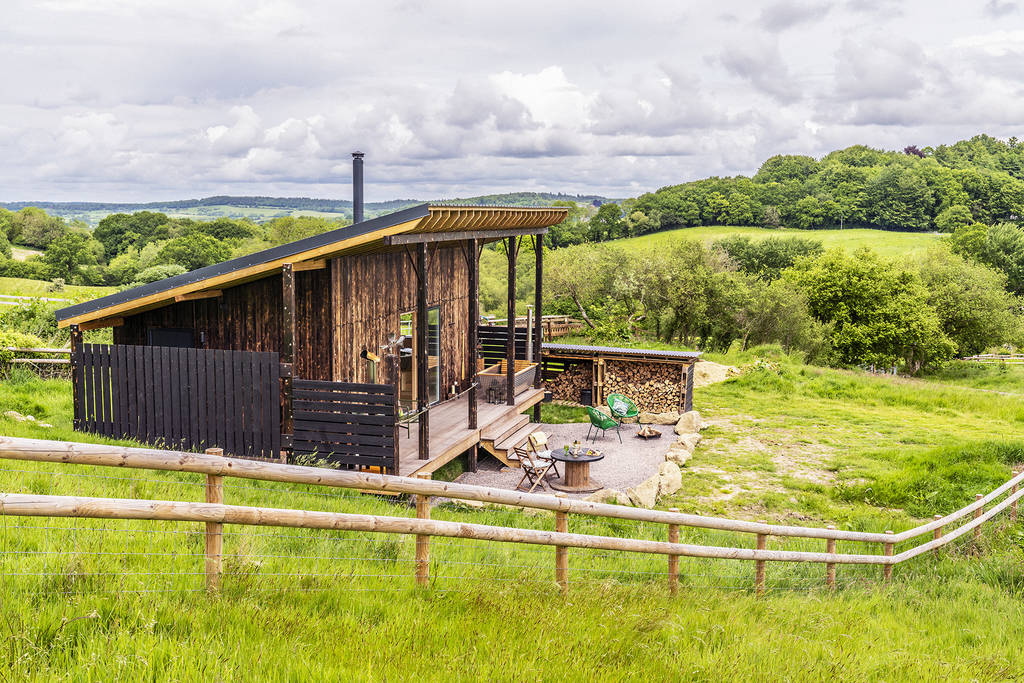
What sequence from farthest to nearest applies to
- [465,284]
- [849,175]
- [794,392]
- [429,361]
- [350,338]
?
[849,175] → [794,392] → [465,284] → [429,361] → [350,338]

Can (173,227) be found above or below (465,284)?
above

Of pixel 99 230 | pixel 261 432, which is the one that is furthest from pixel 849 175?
pixel 261 432

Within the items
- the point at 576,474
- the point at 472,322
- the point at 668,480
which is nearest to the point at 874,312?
the point at 668,480

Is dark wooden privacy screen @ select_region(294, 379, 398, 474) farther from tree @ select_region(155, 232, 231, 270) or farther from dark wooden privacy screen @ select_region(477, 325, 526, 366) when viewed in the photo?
tree @ select_region(155, 232, 231, 270)

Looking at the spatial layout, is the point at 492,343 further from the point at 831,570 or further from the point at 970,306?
the point at 970,306

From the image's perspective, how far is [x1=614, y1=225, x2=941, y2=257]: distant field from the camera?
6989cm

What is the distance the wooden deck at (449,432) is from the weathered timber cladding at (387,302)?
115 centimetres

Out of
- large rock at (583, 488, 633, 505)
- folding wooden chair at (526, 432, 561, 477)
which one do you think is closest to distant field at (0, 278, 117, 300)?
folding wooden chair at (526, 432, 561, 477)

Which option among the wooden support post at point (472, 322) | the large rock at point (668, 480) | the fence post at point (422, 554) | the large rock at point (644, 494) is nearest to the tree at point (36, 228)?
the wooden support post at point (472, 322)

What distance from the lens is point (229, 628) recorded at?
12.1 ft

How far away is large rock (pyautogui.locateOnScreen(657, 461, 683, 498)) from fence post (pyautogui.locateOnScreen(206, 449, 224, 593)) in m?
9.54

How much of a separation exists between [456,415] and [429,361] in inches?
55.5

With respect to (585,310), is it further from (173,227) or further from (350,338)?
(173,227)

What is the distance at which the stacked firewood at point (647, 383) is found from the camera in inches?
771
